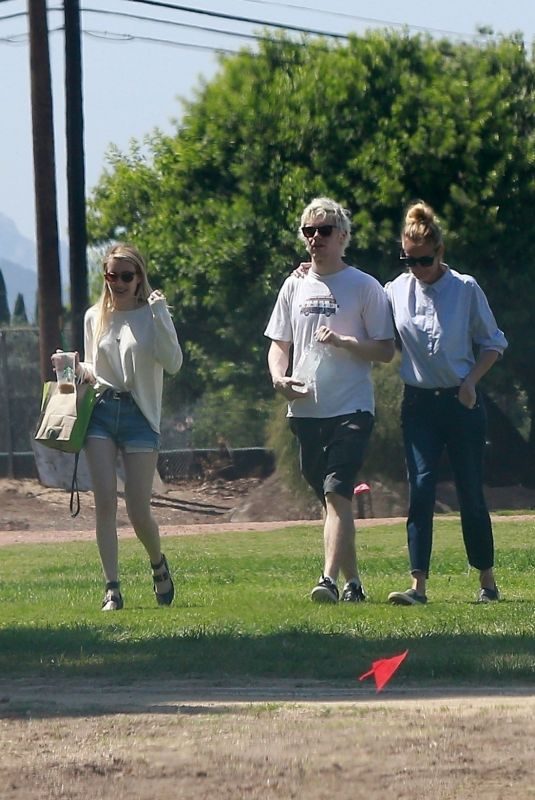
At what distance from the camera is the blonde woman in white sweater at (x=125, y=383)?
7699mm

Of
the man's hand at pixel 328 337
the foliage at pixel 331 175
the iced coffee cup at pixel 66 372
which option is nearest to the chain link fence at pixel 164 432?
the foliage at pixel 331 175

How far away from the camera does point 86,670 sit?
6.03 m

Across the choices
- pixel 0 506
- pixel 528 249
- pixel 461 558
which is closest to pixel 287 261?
pixel 528 249

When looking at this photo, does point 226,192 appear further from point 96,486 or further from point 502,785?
point 502,785

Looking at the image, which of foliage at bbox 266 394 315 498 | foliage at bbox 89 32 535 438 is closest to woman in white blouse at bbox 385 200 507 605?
foliage at bbox 266 394 315 498

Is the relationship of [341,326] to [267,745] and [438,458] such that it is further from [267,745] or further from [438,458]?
[267,745]

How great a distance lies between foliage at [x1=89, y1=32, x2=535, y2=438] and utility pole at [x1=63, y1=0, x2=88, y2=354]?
4.14ft

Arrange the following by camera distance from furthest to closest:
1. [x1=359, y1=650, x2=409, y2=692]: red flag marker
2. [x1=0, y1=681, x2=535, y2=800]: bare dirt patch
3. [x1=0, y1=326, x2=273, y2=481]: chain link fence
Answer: [x1=0, y1=326, x2=273, y2=481]: chain link fence, [x1=359, y1=650, x2=409, y2=692]: red flag marker, [x1=0, y1=681, x2=535, y2=800]: bare dirt patch

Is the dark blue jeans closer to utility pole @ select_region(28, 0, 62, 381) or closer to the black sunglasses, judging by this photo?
the black sunglasses

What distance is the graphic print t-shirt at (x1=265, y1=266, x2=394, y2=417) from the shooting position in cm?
761

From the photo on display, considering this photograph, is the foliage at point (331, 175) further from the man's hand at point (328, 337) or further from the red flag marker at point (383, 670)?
the red flag marker at point (383, 670)

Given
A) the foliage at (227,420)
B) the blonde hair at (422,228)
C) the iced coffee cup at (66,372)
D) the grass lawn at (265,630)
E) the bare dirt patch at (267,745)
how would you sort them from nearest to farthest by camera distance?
the bare dirt patch at (267,745) < the grass lawn at (265,630) < the blonde hair at (422,228) < the iced coffee cup at (66,372) < the foliage at (227,420)

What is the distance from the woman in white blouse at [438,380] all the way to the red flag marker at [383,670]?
1620 mm

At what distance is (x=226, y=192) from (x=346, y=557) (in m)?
17.0
